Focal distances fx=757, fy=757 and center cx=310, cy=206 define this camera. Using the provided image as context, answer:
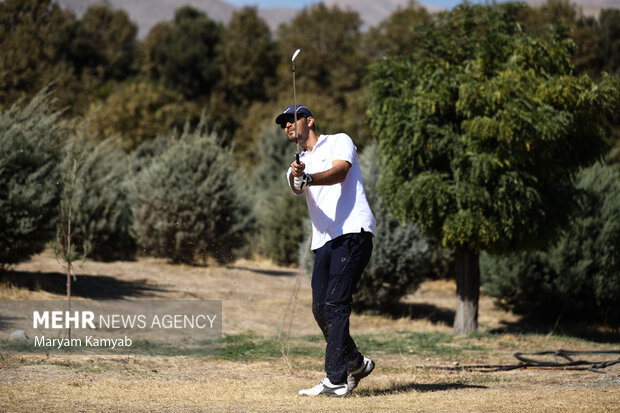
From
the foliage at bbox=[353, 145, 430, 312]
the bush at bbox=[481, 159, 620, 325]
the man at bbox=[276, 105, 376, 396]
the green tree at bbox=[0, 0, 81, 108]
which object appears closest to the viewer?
the man at bbox=[276, 105, 376, 396]

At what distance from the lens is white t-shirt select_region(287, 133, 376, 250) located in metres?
6.17

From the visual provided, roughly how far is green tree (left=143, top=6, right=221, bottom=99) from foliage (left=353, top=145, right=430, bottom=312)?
40.7 m

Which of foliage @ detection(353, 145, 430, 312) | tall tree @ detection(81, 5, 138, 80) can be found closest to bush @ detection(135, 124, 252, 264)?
foliage @ detection(353, 145, 430, 312)

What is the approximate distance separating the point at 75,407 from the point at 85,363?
2381 millimetres

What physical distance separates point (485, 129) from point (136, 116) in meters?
30.5

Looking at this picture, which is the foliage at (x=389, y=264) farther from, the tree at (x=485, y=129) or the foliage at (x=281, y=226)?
the foliage at (x=281, y=226)

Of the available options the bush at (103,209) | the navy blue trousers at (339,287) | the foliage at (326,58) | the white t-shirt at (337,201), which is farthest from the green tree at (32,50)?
the navy blue trousers at (339,287)

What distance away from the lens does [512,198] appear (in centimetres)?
1323

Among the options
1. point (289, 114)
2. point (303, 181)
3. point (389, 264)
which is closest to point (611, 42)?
point (389, 264)

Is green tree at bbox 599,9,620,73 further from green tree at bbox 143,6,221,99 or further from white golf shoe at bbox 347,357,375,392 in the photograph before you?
white golf shoe at bbox 347,357,375,392

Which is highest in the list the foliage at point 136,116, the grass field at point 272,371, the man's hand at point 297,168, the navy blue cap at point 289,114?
the foliage at point 136,116

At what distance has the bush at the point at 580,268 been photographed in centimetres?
Answer: 1733

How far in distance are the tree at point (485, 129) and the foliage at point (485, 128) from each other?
19 millimetres

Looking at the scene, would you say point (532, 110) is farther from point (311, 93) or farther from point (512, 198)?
point (311, 93)
